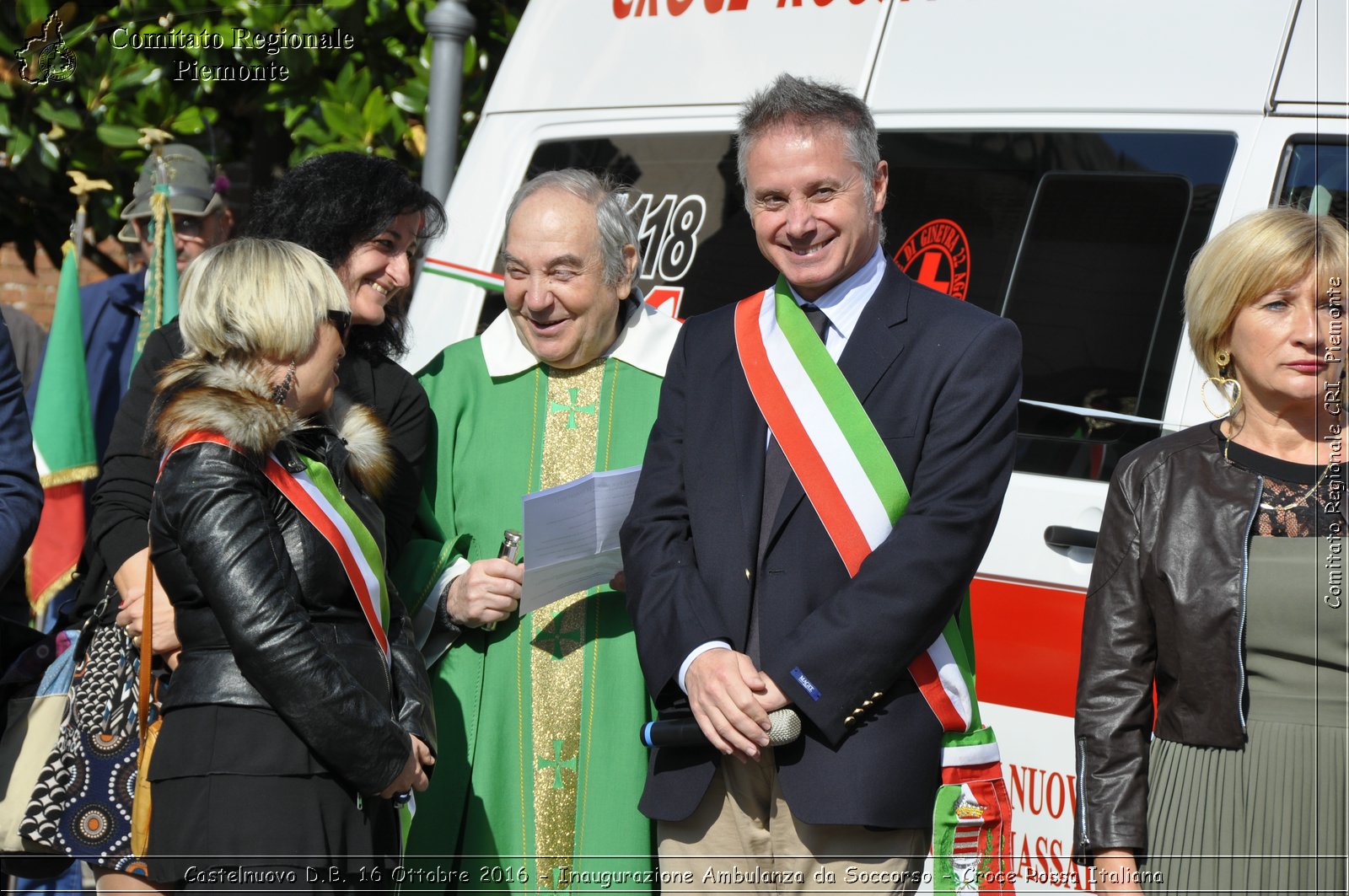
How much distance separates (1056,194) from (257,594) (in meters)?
2.10

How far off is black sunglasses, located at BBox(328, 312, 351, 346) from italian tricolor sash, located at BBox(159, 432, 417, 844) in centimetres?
23

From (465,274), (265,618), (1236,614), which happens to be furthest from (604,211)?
(465,274)

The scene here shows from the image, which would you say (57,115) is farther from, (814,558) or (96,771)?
(814,558)

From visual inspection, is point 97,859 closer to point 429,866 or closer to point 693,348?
point 429,866

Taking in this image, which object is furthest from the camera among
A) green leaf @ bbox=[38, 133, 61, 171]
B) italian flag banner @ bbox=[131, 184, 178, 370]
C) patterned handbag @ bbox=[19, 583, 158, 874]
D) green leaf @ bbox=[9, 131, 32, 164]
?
green leaf @ bbox=[38, 133, 61, 171]

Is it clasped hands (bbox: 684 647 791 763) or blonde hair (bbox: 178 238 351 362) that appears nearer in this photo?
clasped hands (bbox: 684 647 791 763)

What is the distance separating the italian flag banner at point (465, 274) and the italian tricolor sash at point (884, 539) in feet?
6.98

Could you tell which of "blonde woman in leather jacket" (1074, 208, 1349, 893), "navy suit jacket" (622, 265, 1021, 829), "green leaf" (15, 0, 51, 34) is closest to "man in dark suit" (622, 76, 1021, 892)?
"navy suit jacket" (622, 265, 1021, 829)

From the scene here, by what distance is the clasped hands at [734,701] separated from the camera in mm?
2498

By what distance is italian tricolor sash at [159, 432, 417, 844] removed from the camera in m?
2.57

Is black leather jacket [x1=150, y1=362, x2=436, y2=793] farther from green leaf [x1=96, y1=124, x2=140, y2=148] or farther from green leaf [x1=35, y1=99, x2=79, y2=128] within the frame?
green leaf [x1=35, y1=99, x2=79, y2=128]

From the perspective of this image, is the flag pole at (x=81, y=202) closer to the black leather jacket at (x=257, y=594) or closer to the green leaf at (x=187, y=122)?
the green leaf at (x=187, y=122)

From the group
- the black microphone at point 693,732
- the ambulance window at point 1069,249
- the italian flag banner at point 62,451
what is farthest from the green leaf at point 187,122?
the black microphone at point 693,732

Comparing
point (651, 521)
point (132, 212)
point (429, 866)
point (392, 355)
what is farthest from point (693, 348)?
point (132, 212)
